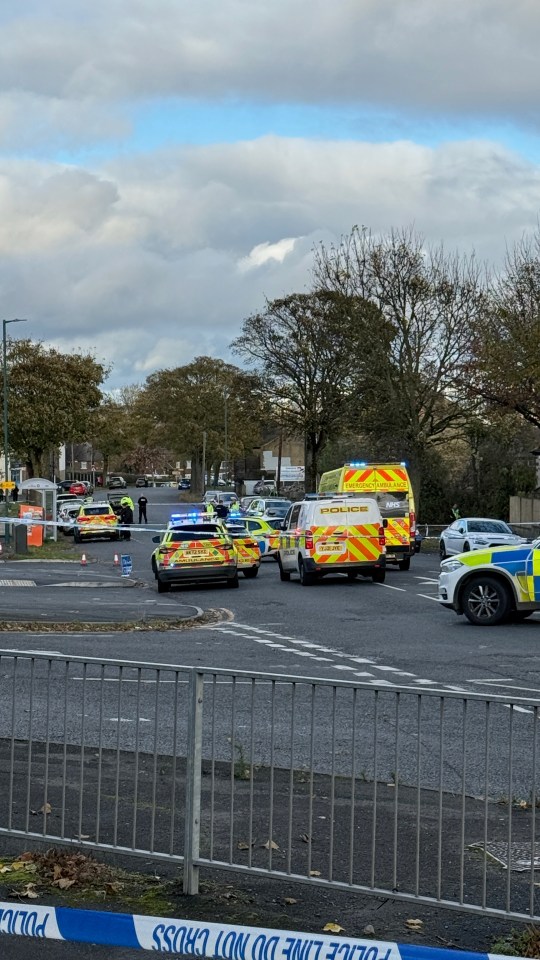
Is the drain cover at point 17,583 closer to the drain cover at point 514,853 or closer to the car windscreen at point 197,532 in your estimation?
the car windscreen at point 197,532

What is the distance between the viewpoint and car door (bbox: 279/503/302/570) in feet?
102

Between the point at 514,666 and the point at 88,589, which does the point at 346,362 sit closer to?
the point at 88,589

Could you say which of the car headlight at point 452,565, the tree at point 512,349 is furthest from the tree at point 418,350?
the car headlight at point 452,565

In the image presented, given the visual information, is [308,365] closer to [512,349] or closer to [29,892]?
[512,349]

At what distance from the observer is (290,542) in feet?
102

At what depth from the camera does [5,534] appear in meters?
48.7

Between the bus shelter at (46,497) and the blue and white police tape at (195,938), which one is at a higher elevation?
the bus shelter at (46,497)

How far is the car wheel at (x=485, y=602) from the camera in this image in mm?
20266

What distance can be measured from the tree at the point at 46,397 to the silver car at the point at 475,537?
112 feet

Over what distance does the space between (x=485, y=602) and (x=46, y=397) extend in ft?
174

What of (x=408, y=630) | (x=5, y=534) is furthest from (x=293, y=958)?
(x=5, y=534)

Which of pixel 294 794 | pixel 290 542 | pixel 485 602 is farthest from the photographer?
pixel 290 542

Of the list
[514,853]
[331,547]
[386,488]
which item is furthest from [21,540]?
[514,853]

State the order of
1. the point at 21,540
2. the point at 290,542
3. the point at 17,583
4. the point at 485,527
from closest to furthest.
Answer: the point at 17,583
the point at 290,542
the point at 485,527
the point at 21,540
